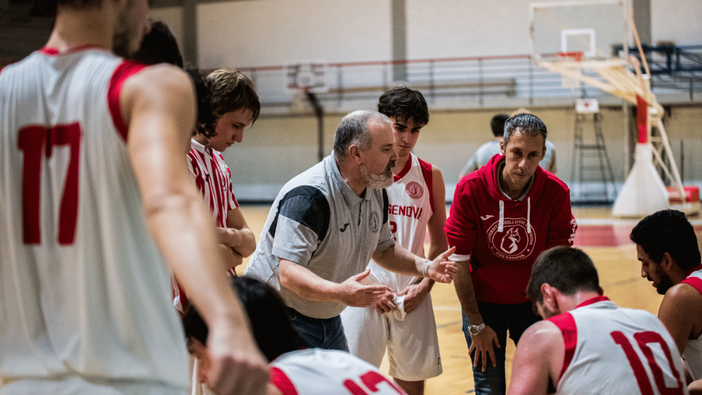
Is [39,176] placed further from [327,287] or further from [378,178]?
[378,178]

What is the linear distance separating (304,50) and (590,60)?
1057cm

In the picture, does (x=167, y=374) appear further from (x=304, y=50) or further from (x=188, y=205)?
(x=304, y=50)

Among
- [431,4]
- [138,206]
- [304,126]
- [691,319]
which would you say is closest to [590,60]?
[431,4]

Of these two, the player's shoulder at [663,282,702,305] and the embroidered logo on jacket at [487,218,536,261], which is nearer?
the player's shoulder at [663,282,702,305]

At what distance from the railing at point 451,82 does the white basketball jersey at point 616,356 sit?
56.9 ft

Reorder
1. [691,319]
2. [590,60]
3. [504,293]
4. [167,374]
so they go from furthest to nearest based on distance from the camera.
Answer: [590,60] → [504,293] → [691,319] → [167,374]

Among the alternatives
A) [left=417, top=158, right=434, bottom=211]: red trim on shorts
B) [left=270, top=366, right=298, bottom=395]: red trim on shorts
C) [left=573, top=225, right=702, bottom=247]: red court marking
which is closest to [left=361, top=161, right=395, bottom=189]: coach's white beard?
[left=417, top=158, right=434, bottom=211]: red trim on shorts

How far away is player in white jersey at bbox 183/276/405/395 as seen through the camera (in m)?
1.56

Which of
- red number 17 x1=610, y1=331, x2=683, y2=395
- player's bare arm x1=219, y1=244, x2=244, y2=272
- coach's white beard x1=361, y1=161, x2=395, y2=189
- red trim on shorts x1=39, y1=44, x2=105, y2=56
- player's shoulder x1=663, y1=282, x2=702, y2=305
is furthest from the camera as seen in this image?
coach's white beard x1=361, y1=161, x2=395, y2=189

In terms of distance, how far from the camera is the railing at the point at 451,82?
18812 mm

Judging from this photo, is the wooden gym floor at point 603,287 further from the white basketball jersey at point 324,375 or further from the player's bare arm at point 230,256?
the white basketball jersey at point 324,375

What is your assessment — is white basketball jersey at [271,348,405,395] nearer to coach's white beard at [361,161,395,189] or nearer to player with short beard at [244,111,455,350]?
player with short beard at [244,111,455,350]

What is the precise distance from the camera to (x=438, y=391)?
4750mm

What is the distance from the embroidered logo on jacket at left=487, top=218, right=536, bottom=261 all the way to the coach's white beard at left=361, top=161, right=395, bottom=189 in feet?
2.55
